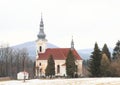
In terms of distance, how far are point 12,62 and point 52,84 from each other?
67.7 meters

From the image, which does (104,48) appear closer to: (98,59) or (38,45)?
(98,59)

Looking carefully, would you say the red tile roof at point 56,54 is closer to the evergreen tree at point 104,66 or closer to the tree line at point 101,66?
the tree line at point 101,66

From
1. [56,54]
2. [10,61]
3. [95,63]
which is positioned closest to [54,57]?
[56,54]

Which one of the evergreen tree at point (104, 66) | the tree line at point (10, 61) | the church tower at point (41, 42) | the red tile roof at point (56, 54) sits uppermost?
the church tower at point (41, 42)

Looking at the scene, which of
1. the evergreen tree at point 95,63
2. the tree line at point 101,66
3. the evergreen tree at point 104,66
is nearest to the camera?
the evergreen tree at point 104,66

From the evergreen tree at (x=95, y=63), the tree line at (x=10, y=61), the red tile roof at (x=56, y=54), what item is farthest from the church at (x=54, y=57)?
the evergreen tree at (x=95, y=63)

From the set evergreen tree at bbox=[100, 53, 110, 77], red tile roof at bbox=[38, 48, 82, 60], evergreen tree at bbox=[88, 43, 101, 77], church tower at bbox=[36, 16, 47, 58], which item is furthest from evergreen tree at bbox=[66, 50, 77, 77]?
church tower at bbox=[36, 16, 47, 58]

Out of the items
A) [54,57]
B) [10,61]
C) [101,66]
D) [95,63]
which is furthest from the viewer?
[54,57]

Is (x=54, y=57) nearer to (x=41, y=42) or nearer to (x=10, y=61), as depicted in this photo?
(x=41, y=42)

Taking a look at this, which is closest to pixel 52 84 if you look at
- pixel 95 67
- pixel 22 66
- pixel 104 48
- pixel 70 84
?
pixel 70 84

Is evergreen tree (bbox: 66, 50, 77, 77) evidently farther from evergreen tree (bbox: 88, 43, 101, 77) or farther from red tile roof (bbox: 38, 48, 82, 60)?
red tile roof (bbox: 38, 48, 82, 60)

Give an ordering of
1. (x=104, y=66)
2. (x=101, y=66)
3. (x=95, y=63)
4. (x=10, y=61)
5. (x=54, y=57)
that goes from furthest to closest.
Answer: (x=54, y=57) < (x=10, y=61) < (x=95, y=63) < (x=101, y=66) < (x=104, y=66)

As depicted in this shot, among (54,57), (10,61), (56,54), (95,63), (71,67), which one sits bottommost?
(71,67)

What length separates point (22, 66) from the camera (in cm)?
13488
